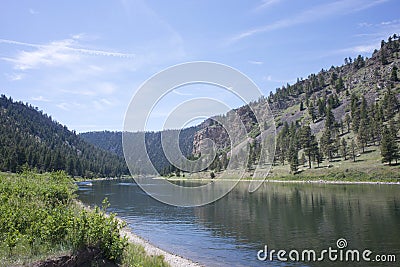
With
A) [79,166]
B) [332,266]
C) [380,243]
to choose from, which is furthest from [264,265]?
[79,166]

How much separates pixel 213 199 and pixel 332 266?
47054 mm

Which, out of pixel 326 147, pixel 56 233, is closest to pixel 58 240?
pixel 56 233

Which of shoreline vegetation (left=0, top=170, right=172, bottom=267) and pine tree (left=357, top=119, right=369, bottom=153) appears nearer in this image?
shoreline vegetation (left=0, top=170, right=172, bottom=267)

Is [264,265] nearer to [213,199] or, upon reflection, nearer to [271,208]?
[271,208]

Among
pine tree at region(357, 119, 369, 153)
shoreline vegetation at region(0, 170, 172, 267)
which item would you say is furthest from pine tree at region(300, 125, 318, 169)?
shoreline vegetation at region(0, 170, 172, 267)

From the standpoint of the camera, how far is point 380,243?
25.3m
